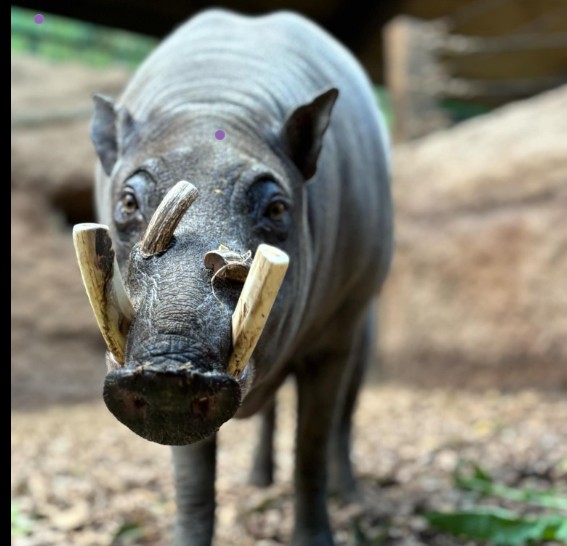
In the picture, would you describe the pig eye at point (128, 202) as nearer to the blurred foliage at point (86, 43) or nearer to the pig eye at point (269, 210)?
the pig eye at point (269, 210)

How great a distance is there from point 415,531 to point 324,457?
1.41ft

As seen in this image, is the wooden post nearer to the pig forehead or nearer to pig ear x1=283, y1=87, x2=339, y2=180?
pig ear x1=283, y1=87, x2=339, y2=180

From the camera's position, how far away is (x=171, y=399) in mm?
1406

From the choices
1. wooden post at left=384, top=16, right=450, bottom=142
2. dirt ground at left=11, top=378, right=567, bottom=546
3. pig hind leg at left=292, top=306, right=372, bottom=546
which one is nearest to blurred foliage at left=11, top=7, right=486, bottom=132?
wooden post at left=384, top=16, right=450, bottom=142

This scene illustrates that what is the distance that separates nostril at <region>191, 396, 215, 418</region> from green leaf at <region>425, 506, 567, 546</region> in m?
1.42

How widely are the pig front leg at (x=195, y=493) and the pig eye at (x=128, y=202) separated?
0.75m

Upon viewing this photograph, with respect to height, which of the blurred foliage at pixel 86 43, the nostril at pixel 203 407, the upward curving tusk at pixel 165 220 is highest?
the blurred foliage at pixel 86 43

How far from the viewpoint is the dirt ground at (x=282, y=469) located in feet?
9.39

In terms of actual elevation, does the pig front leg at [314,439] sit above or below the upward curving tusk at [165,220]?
below

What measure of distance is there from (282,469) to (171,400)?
8.78 feet

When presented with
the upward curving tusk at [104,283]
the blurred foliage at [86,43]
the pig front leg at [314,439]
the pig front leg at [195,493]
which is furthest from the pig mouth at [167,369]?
the blurred foliage at [86,43]

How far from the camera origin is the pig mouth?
1.40m

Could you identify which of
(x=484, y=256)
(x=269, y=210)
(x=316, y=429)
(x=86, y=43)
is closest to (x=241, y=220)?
(x=269, y=210)
